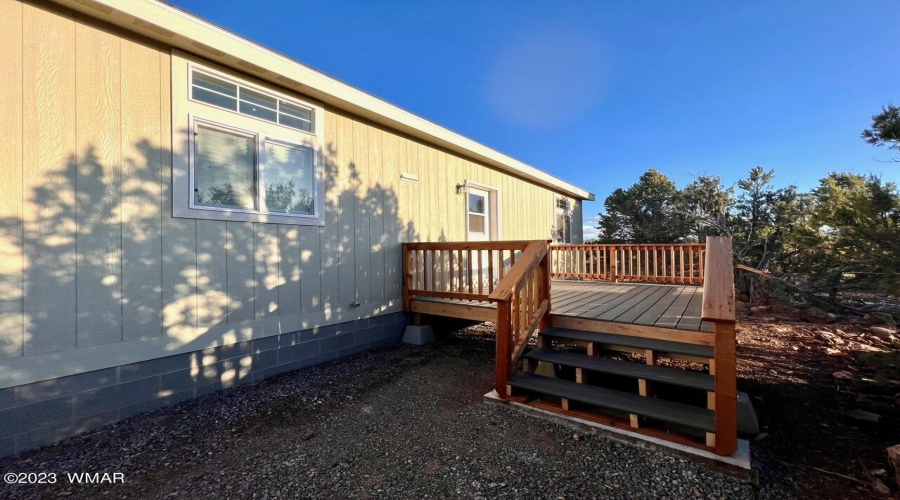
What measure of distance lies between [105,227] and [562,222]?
9.78 metres

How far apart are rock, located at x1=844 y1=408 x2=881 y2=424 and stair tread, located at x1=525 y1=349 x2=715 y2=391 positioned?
4.27 ft

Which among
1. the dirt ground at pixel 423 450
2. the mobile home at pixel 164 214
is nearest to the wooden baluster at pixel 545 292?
the dirt ground at pixel 423 450

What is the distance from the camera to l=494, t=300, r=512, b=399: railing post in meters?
2.80

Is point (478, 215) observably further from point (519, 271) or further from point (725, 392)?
point (725, 392)

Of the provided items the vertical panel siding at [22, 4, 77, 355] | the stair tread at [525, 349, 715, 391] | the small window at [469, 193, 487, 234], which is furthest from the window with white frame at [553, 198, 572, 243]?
the vertical panel siding at [22, 4, 77, 355]

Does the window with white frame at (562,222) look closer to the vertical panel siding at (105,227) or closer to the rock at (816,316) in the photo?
the rock at (816,316)

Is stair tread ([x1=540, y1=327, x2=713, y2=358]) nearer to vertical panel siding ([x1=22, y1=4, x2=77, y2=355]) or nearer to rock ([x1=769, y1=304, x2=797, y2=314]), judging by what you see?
vertical panel siding ([x1=22, y1=4, x2=77, y2=355])

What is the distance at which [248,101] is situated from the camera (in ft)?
11.7

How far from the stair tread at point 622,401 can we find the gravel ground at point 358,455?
0.22 metres

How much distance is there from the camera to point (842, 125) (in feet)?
27.2

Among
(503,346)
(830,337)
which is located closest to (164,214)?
(503,346)

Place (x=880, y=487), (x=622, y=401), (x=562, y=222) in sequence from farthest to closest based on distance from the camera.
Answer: (x=562, y=222) → (x=622, y=401) → (x=880, y=487)

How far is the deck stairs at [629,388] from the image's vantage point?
2.27 metres

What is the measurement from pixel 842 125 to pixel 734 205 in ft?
14.1
